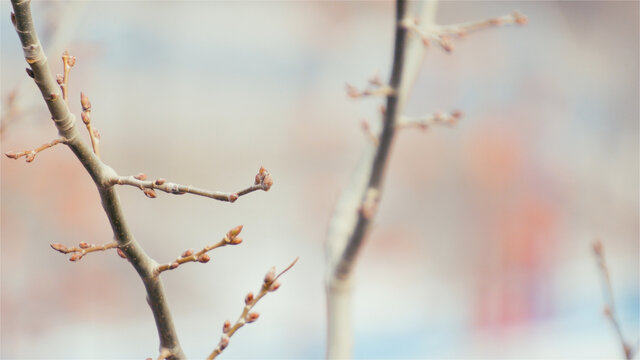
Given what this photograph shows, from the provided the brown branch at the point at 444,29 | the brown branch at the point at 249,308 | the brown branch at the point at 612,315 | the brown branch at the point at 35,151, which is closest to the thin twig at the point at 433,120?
the brown branch at the point at 444,29

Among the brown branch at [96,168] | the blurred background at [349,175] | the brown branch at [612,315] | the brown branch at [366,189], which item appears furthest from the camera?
the blurred background at [349,175]

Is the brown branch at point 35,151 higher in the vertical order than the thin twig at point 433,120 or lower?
lower

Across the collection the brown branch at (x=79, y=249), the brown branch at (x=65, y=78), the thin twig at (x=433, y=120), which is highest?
the thin twig at (x=433, y=120)

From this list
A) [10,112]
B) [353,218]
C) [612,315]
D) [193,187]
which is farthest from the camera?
[353,218]

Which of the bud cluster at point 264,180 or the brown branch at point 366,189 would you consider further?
the brown branch at point 366,189

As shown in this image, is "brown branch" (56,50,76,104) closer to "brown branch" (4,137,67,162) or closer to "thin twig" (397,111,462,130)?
"brown branch" (4,137,67,162)

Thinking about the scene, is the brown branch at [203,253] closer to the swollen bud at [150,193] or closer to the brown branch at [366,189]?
the swollen bud at [150,193]

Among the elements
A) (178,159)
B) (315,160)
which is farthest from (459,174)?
(178,159)

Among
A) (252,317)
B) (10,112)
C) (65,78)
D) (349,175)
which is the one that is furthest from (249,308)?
(349,175)

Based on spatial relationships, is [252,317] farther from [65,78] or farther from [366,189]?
[366,189]

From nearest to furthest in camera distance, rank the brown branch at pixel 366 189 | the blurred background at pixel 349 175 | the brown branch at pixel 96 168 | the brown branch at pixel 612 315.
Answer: the brown branch at pixel 96 168 → the brown branch at pixel 612 315 → the brown branch at pixel 366 189 → the blurred background at pixel 349 175
